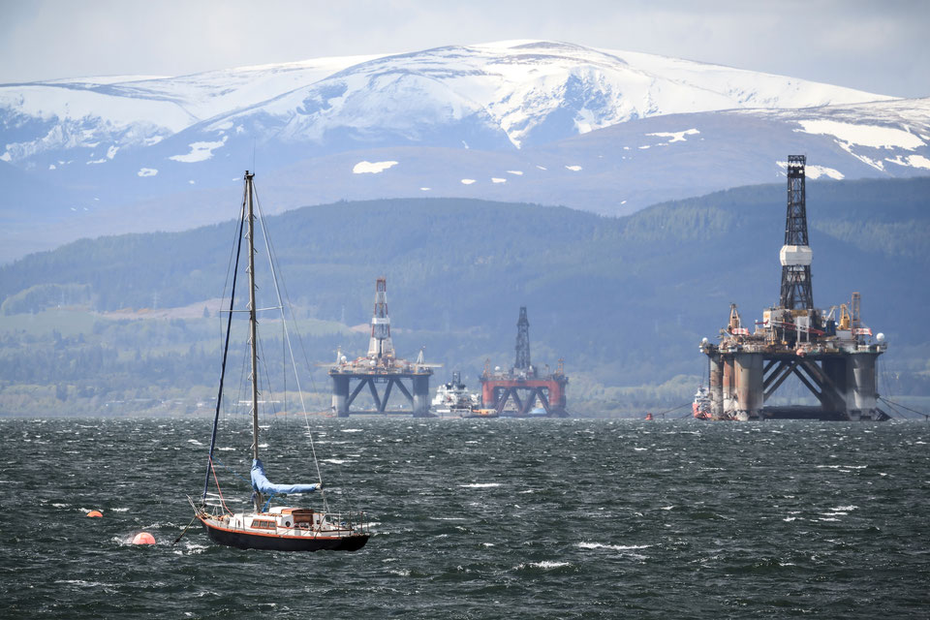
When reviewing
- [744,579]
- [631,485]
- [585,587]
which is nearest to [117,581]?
[585,587]

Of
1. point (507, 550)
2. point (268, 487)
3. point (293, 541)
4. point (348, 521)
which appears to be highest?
point (268, 487)

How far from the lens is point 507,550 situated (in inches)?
3625

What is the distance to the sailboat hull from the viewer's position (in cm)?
8769

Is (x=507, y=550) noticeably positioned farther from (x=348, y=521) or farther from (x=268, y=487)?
(x=268, y=487)

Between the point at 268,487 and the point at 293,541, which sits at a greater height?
the point at 268,487

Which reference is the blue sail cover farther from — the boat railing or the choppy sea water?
the choppy sea water

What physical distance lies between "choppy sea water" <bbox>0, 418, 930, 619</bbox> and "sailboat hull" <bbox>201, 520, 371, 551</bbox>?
23.0 inches

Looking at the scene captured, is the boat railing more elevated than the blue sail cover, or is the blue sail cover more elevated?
the blue sail cover

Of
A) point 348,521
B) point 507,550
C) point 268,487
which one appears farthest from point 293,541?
point 348,521

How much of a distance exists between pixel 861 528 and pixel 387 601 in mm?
38047

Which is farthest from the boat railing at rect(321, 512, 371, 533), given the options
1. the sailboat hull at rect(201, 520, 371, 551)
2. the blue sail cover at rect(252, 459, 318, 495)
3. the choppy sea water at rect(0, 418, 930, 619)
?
the blue sail cover at rect(252, 459, 318, 495)

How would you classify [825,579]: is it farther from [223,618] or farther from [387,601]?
[223,618]

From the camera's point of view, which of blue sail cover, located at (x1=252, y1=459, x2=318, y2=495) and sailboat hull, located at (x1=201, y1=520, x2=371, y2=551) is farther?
blue sail cover, located at (x1=252, y1=459, x2=318, y2=495)

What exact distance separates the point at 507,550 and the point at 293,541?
1212 centimetres
